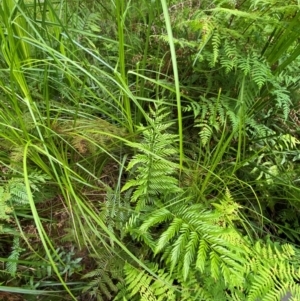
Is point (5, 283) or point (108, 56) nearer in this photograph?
point (5, 283)

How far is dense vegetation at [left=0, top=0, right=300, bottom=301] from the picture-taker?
946 millimetres

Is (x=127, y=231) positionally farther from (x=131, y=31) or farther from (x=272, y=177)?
(x=131, y=31)

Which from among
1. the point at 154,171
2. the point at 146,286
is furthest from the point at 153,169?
the point at 146,286

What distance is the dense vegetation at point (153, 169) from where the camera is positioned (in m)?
0.95

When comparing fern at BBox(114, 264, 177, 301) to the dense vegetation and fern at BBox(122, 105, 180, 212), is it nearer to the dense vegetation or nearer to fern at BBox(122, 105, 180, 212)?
the dense vegetation

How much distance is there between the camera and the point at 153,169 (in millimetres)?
1004

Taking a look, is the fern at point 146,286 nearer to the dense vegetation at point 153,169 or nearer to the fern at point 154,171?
the dense vegetation at point 153,169

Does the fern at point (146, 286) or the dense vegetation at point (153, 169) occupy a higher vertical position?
the dense vegetation at point (153, 169)

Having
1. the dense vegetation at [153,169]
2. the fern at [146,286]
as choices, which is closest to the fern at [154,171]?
the dense vegetation at [153,169]

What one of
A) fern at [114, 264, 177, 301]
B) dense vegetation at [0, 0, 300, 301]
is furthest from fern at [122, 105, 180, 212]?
fern at [114, 264, 177, 301]

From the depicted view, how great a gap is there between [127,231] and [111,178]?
0.73ft

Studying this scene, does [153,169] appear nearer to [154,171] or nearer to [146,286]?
[154,171]

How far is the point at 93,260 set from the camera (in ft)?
3.43

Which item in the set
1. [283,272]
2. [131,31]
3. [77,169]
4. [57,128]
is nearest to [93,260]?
[77,169]
